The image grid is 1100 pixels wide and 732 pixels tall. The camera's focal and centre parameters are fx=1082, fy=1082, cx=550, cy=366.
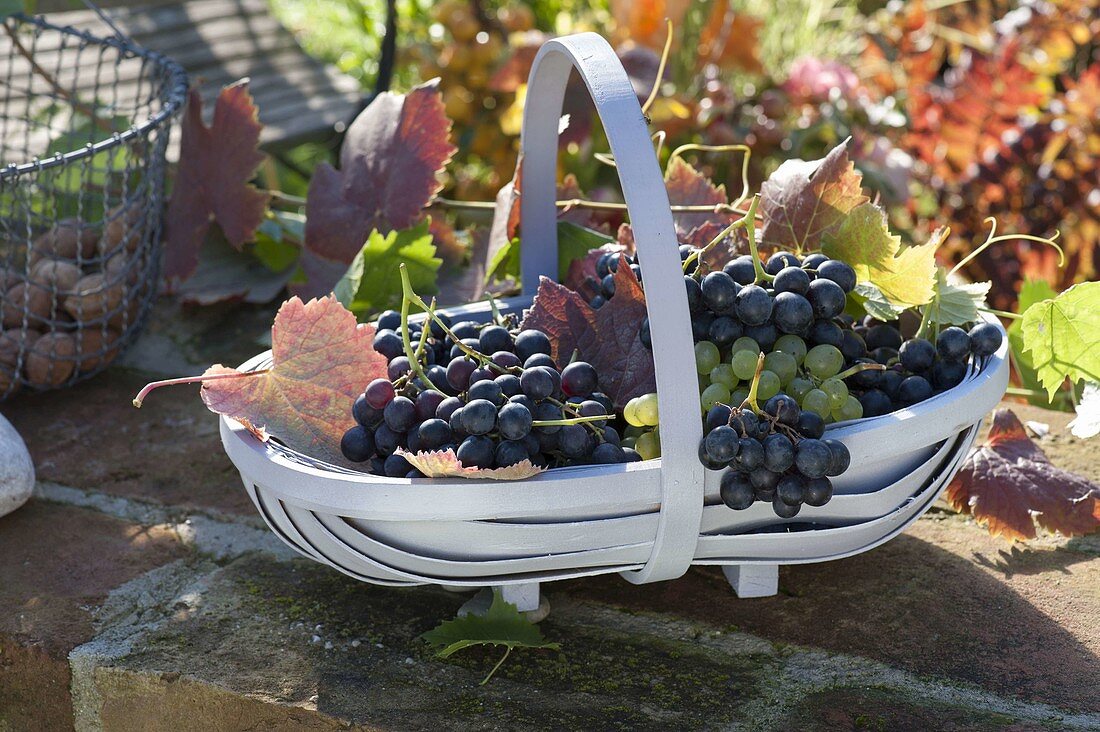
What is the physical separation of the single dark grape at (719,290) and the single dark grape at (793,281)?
4 centimetres

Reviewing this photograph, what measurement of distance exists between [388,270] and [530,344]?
362 millimetres

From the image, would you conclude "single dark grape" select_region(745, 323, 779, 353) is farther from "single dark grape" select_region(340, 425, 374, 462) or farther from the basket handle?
"single dark grape" select_region(340, 425, 374, 462)

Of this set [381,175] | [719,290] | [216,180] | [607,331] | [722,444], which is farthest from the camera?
[216,180]

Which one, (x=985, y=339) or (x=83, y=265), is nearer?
(x=985, y=339)

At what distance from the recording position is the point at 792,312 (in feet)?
2.65

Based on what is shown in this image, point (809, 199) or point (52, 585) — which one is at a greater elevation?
point (809, 199)

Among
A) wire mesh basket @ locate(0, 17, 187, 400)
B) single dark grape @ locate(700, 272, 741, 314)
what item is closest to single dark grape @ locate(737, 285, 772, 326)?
single dark grape @ locate(700, 272, 741, 314)

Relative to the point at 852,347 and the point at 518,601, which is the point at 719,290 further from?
the point at 518,601

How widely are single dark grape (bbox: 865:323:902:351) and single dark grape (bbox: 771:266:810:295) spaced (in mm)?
163

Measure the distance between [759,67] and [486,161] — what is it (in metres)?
0.62

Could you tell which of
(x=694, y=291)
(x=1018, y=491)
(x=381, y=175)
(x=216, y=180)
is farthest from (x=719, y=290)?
(x=216, y=180)

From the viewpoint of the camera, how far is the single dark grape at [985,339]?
878 mm

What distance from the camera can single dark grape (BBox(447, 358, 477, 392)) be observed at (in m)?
0.83

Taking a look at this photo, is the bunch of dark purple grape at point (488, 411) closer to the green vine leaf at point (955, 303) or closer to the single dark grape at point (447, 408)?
the single dark grape at point (447, 408)
